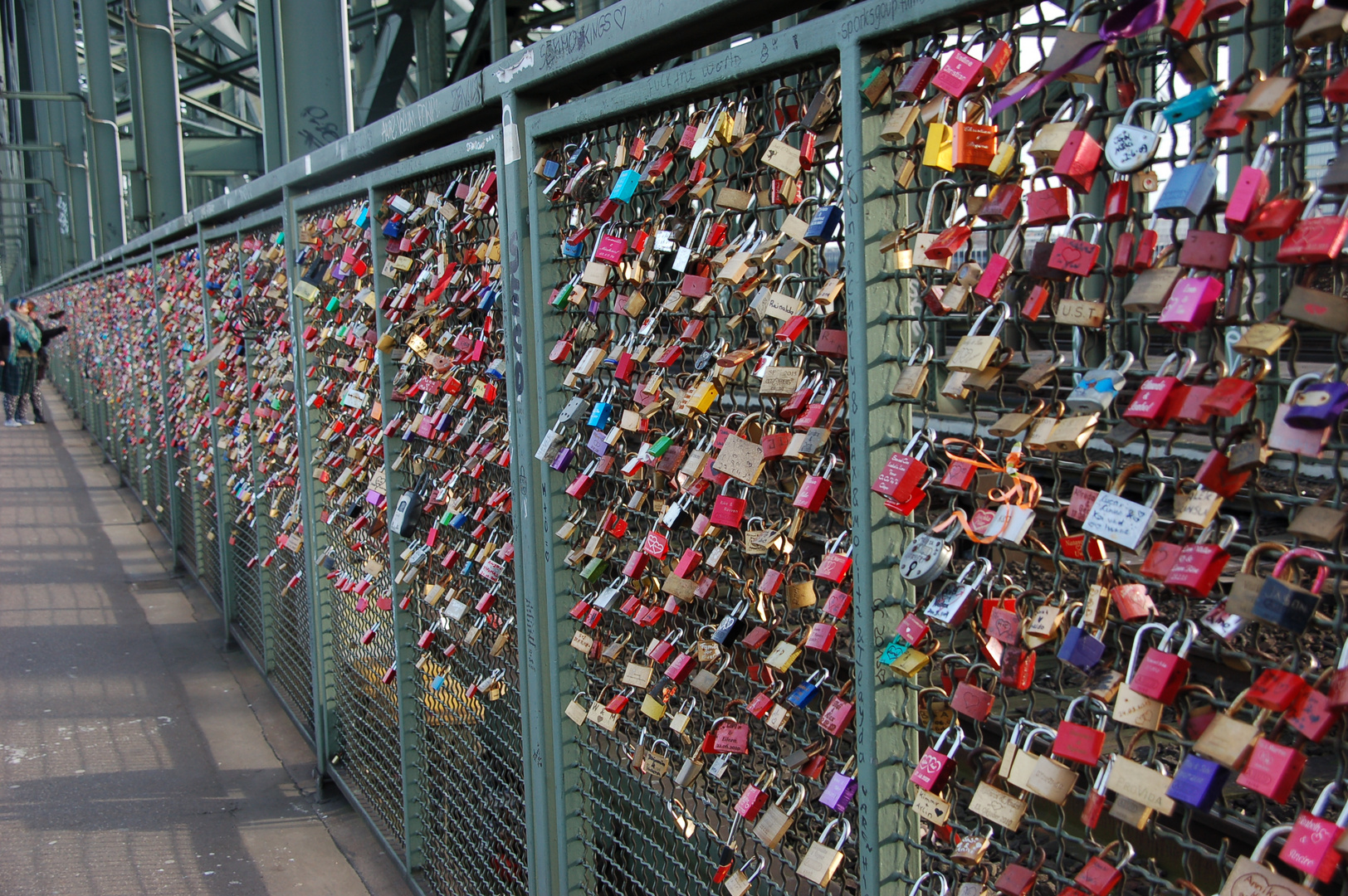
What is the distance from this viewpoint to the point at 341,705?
4.08 m

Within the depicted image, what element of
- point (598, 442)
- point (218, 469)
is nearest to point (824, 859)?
point (598, 442)

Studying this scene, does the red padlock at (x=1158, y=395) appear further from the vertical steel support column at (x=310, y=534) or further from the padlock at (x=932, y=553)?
the vertical steel support column at (x=310, y=534)

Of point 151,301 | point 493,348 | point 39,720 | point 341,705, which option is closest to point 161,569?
point 151,301

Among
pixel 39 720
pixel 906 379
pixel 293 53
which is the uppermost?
pixel 293 53

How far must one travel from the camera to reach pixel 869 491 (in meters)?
1.38

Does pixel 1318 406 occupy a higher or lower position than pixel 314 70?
lower

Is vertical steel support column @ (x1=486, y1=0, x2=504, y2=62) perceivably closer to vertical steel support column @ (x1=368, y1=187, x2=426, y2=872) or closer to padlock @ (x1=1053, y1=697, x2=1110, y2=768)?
vertical steel support column @ (x1=368, y1=187, x2=426, y2=872)

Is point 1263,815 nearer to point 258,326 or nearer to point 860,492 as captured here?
point 860,492

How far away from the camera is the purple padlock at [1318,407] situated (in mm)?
904

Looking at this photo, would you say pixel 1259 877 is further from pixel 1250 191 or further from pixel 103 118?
pixel 103 118

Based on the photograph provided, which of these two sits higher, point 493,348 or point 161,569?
point 493,348

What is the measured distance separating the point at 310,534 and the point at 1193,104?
3.61 m

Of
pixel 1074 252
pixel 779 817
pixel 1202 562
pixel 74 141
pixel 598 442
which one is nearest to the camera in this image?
pixel 1202 562

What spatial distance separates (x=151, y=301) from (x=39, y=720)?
3858 millimetres
